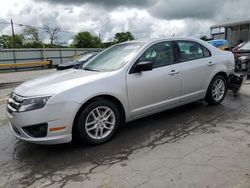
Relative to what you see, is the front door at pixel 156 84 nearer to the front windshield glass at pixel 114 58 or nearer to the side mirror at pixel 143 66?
the side mirror at pixel 143 66

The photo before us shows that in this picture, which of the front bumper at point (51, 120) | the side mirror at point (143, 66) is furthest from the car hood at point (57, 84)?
the side mirror at point (143, 66)

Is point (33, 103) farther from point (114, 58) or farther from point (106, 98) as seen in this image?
point (114, 58)

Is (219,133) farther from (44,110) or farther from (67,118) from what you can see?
(44,110)

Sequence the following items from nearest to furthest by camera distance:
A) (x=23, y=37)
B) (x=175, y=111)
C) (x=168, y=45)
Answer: (x=168, y=45)
(x=175, y=111)
(x=23, y=37)

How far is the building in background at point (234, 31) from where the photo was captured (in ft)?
63.2

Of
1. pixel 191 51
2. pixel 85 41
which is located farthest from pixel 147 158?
pixel 85 41

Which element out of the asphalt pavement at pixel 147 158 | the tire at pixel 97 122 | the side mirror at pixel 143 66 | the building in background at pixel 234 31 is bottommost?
the asphalt pavement at pixel 147 158

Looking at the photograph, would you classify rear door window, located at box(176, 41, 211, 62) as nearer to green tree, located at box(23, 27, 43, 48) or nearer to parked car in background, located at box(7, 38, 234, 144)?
parked car in background, located at box(7, 38, 234, 144)

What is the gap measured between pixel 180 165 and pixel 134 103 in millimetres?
1365

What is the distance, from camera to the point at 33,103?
3.51 meters

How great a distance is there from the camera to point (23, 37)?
229ft

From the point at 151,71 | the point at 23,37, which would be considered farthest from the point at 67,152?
the point at 23,37

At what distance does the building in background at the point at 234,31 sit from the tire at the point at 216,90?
15.0 metres

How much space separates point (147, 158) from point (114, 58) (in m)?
1.99
